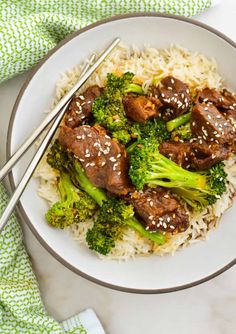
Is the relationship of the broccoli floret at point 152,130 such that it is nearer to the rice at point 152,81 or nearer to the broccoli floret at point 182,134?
the broccoli floret at point 182,134

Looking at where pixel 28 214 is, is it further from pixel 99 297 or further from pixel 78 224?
pixel 99 297

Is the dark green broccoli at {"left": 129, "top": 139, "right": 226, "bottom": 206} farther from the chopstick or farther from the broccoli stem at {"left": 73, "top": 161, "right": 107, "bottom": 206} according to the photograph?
the chopstick

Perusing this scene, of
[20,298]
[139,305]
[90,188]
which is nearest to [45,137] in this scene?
[90,188]

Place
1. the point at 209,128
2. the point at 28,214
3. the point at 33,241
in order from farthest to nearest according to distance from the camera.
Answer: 1. the point at 33,241
2. the point at 28,214
3. the point at 209,128

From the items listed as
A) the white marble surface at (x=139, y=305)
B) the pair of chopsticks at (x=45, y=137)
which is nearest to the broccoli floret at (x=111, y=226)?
the pair of chopsticks at (x=45, y=137)

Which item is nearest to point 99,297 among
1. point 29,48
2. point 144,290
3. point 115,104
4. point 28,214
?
point 144,290

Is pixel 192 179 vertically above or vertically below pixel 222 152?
below

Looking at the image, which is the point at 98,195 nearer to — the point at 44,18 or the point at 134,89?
the point at 134,89
